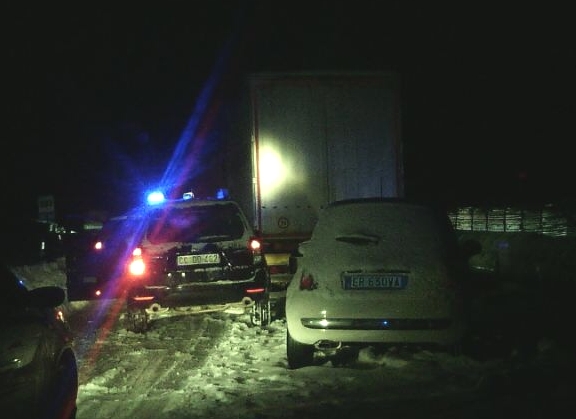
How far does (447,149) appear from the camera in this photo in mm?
59156

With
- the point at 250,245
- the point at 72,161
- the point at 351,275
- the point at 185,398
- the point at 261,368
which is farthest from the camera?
the point at 72,161

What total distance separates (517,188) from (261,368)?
39874 millimetres

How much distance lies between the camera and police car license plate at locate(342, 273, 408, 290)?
671 centimetres

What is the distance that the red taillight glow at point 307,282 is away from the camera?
688cm

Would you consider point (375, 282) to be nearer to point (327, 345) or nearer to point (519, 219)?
point (327, 345)

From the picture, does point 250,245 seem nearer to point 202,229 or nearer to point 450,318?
point 202,229

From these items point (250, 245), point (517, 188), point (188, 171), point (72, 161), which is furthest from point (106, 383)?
point (72, 161)

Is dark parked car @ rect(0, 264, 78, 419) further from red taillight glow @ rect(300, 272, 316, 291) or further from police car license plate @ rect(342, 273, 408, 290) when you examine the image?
police car license plate @ rect(342, 273, 408, 290)

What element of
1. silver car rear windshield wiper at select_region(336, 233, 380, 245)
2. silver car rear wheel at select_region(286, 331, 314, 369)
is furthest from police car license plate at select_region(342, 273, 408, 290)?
silver car rear wheel at select_region(286, 331, 314, 369)

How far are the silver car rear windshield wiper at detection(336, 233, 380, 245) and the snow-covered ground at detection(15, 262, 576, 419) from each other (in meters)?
1.25

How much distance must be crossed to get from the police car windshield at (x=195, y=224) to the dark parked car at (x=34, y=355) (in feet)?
13.5

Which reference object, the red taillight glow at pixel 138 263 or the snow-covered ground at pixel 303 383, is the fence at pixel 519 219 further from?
the snow-covered ground at pixel 303 383

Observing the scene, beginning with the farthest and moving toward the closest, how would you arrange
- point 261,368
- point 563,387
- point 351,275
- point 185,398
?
point 261,368
point 351,275
point 185,398
point 563,387

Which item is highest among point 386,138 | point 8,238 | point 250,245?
point 386,138
